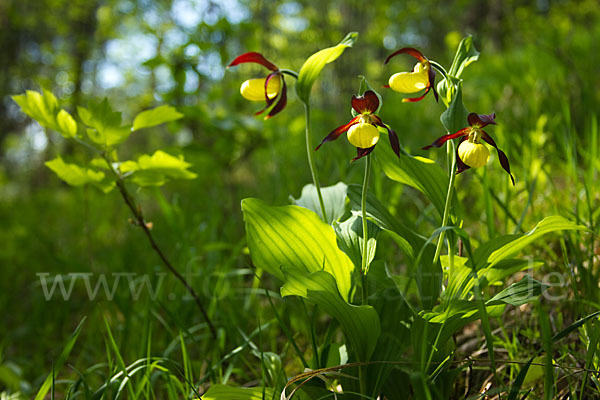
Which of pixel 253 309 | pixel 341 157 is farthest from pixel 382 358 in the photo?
pixel 341 157

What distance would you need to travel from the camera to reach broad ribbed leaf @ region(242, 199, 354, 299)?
77cm

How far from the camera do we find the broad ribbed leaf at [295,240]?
77cm

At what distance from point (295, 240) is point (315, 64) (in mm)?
344

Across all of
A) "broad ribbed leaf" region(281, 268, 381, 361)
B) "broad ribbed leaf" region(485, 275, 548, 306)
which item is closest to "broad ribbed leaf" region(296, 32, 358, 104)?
→ "broad ribbed leaf" region(281, 268, 381, 361)

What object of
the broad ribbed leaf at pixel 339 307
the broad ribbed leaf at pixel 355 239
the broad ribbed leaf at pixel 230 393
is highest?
the broad ribbed leaf at pixel 355 239

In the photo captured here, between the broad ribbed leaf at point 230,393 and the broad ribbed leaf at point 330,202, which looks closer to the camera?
the broad ribbed leaf at point 230,393

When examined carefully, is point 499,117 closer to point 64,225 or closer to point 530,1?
point 64,225

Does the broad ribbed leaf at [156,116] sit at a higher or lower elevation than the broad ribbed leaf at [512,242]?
higher

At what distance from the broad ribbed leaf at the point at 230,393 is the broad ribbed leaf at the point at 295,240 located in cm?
23

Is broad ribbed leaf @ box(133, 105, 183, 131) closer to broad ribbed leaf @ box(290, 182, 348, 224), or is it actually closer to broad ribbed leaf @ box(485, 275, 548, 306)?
broad ribbed leaf @ box(290, 182, 348, 224)

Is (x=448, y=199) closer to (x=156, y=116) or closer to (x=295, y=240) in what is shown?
(x=295, y=240)

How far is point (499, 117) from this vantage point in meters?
2.50

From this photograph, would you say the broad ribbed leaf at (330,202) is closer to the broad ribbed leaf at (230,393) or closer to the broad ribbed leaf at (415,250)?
the broad ribbed leaf at (415,250)

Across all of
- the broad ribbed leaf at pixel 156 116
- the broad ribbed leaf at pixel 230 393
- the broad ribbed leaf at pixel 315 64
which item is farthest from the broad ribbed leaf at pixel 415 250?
the broad ribbed leaf at pixel 156 116
